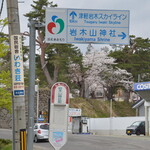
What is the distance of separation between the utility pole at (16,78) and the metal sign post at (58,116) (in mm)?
1238

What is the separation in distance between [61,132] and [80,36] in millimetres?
3651

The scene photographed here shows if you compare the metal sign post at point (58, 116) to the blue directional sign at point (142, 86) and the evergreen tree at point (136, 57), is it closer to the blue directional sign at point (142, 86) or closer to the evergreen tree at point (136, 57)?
the blue directional sign at point (142, 86)

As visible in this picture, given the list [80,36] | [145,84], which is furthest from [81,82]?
[80,36]

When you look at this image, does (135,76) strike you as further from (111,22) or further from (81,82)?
(111,22)

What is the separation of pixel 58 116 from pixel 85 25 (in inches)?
141

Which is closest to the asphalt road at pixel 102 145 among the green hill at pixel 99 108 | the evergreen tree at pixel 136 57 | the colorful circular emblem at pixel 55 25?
→ the colorful circular emblem at pixel 55 25

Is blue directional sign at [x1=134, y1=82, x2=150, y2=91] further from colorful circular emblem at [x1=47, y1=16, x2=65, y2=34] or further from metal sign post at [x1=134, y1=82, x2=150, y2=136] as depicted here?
colorful circular emblem at [x1=47, y1=16, x2=65, y2=34]

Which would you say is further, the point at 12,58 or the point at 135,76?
the point at 135,76

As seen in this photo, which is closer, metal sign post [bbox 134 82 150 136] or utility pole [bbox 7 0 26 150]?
utility pole [bbox 7 0 26 150]

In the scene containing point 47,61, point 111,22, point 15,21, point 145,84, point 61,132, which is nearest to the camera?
point 61,132

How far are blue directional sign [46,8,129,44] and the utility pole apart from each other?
153 cm

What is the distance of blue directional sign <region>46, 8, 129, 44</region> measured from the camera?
40.3 ft

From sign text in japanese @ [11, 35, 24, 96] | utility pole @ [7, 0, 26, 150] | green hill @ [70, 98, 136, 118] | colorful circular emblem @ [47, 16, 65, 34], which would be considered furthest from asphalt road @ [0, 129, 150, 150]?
green hill @ [70, 98, 136, 118]

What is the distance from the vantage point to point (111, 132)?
5275 centimetres
